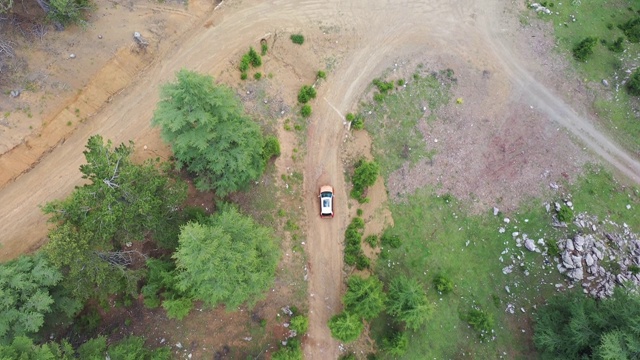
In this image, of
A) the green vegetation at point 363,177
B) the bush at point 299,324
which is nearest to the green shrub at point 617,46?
the green vegetation at point 363,177

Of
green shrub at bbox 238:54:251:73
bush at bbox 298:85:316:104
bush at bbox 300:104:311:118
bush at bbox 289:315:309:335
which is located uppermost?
green shrub at bbox 238:54:251:73

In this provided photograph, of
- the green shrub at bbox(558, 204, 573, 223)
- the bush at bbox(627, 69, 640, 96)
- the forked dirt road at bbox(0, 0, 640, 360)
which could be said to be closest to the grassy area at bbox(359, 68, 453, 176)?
the forked dirt road at bbox(0, 0, 640, 360)

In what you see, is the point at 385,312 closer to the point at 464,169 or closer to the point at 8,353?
the point at 464,169

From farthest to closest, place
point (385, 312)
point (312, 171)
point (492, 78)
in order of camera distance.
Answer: point (492, 78) < point (312, 171) < point (385, 312)

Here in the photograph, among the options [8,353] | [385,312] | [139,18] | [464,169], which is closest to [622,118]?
[464,169]

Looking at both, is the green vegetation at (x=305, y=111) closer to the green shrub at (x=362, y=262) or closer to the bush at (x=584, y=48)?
the green shrub at (x=362, y=262)

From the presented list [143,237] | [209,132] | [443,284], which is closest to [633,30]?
[443,284]

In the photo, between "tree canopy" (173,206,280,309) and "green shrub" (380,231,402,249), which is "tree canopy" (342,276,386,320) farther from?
"tree canopy" (173,206,280,309)
